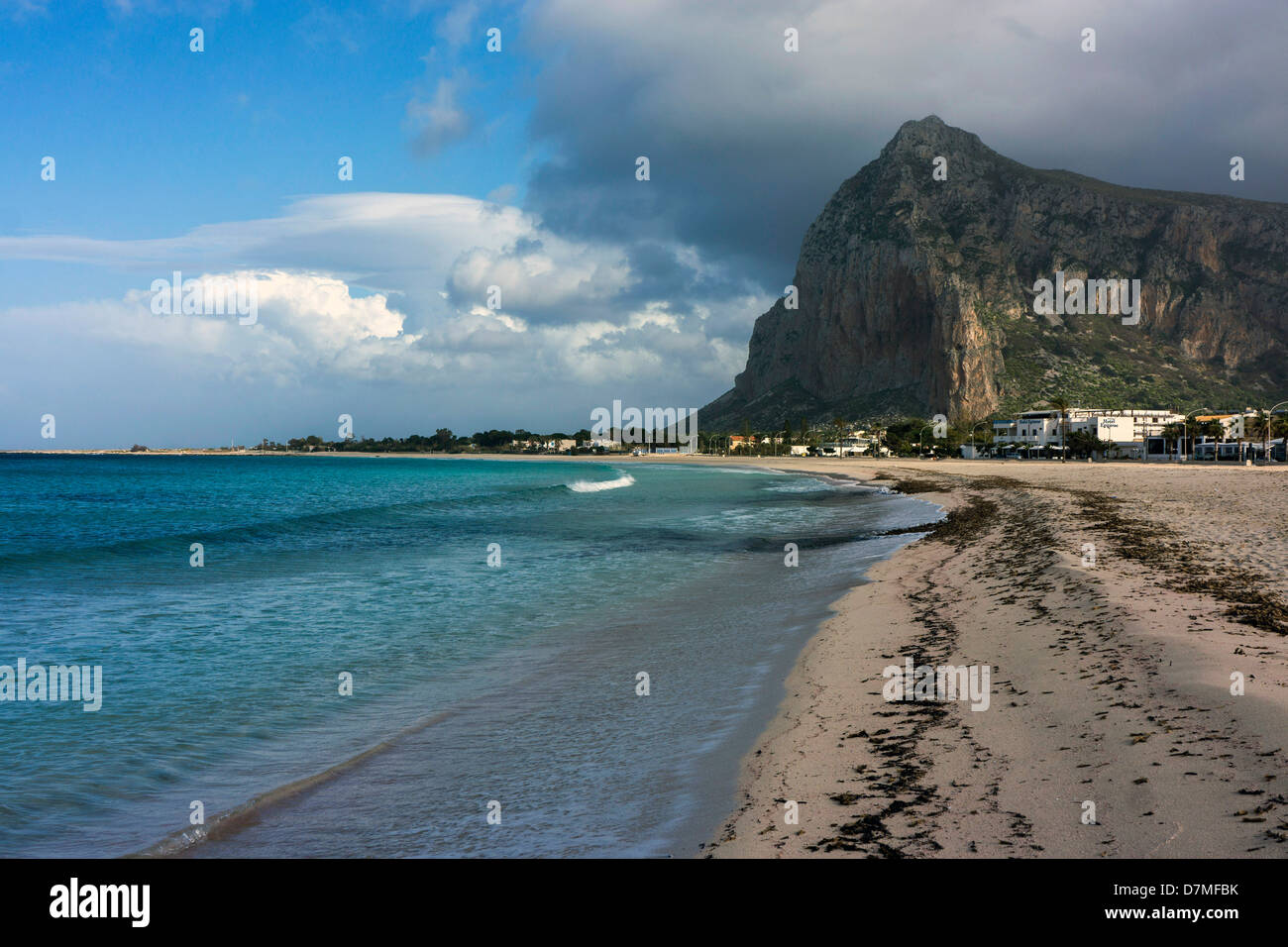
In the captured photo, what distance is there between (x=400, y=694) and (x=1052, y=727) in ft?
28.1

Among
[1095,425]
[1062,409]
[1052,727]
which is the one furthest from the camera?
[1095,425]

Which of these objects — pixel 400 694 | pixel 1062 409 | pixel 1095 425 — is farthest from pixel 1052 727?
pixel 1095 425

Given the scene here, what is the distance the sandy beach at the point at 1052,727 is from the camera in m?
5.10

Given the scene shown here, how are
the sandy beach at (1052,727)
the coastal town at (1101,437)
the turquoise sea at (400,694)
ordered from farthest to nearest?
the coastal town at (1101,437) → the turquoise sea at (400,694) → the sandy beach at (1052,727)

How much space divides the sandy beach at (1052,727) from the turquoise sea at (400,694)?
2.79 ft

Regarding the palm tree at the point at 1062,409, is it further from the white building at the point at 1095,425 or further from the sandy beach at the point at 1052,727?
the sandy beach at the point at 1052,727

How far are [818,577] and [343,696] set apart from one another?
44.3 feet

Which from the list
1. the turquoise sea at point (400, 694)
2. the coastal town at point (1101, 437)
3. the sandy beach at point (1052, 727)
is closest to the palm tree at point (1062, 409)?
the coastal town at point (1101, 437)

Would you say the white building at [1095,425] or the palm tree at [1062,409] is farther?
the white building at [1095,425]

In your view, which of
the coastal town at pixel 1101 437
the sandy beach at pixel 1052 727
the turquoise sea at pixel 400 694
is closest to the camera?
the sandy beach at pixel 1052 727

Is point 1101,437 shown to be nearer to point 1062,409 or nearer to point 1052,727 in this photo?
point 1062,409

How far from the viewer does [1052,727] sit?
7.21 m

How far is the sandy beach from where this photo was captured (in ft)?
16.7
